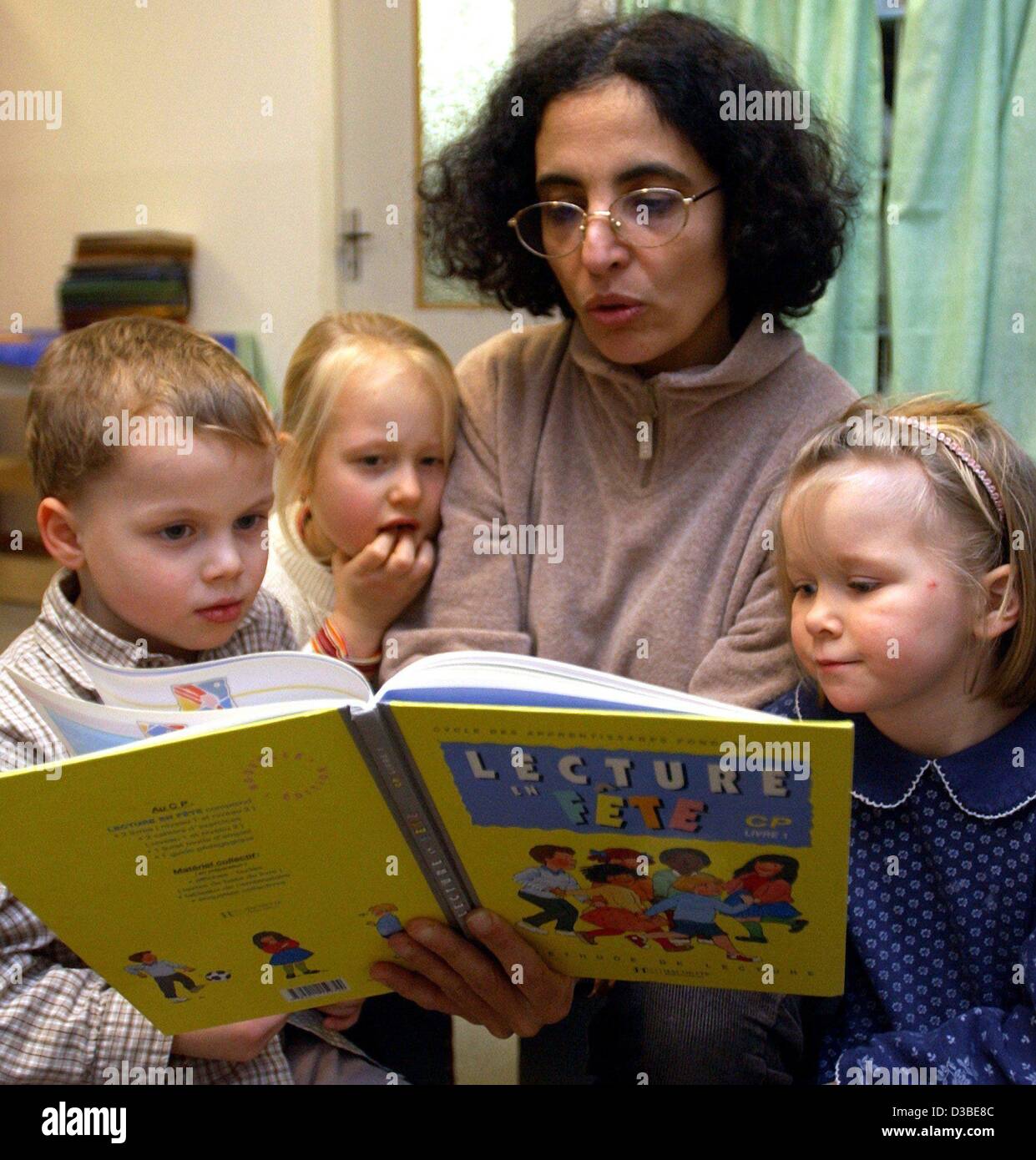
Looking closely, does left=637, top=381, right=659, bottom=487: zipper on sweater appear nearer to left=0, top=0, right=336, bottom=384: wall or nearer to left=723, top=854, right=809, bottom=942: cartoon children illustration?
left=723, top=854, right=809, bottom=942: cartoon children illustration

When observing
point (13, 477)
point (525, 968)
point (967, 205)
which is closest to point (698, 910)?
point (525, 968)

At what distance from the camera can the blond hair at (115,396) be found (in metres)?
1.15

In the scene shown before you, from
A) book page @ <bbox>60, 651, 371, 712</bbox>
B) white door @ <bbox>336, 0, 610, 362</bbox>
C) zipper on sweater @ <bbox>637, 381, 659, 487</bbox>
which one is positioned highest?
white door @ <bbox>336, 0, 610, 362</bbox>

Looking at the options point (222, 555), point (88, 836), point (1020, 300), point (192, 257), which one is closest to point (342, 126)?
point (192, 257)

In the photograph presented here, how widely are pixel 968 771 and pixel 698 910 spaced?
31 cm

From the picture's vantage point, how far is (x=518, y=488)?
1.42 m

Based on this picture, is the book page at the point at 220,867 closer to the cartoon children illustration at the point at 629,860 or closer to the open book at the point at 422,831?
the open book at the point at 422,831

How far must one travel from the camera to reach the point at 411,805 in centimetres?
86

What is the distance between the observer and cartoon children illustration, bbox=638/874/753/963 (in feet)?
2.91

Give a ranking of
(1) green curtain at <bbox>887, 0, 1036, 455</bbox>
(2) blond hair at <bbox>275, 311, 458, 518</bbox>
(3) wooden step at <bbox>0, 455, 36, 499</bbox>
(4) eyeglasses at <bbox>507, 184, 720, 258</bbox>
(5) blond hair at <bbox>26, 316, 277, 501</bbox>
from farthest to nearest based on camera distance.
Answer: (3) wooden step at <bbox>0, 455, 36, 499</bbox> < (1) green curtain at <bbox>887, 0, 1036, 455</bbox> < (2) blond hair at <bbox>275, 311, 458, 518</bbox> < (4) eyeglasses at <bbox>507, 184, 720, 258</bbox> < (5) blond hair at <bbox>26, 316, 277, 501</bbox>

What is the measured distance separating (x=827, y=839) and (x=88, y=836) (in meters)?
0.51

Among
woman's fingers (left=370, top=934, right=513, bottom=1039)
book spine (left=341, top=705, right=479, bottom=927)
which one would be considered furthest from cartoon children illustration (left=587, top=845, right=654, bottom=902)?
woman's fingers (left=370, top=934, right=513, bottom=1039)

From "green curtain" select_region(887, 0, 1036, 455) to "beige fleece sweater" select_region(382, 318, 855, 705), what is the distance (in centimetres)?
87

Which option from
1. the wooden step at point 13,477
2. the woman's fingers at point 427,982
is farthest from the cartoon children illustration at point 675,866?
the wooden step at point 13,477
